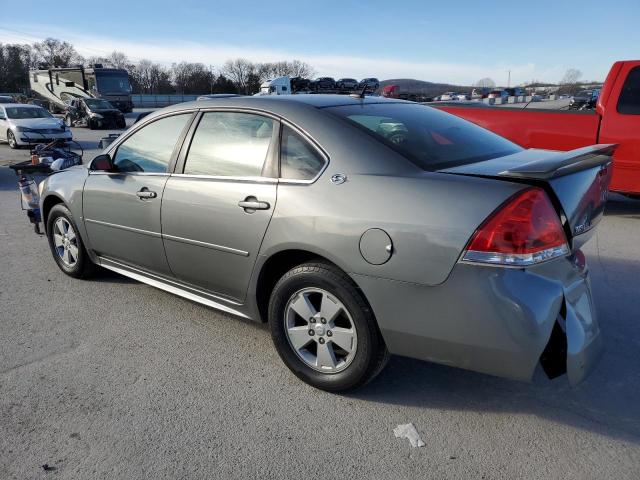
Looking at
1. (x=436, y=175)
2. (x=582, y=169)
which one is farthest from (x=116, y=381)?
(x=582, y=169)

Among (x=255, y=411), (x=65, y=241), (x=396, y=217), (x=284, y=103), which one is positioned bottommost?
(x=255, y=411)

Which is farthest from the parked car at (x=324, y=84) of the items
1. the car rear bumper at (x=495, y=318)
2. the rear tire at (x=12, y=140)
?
the car rear bumper at (x=495, y=318)

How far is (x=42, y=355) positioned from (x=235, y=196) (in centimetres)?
169

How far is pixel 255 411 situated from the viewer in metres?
2.72

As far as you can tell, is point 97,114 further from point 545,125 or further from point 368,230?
point 368,230

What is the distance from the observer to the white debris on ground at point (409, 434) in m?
2.45

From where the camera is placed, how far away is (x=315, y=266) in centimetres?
274

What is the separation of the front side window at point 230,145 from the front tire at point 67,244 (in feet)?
5.66

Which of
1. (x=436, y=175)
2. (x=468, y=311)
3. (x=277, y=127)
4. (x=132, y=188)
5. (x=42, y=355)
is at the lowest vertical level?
(x=42, y=355)

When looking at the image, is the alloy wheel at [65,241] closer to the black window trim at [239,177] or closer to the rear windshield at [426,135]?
the black window trim at [239,177]

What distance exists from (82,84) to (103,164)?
30696mm

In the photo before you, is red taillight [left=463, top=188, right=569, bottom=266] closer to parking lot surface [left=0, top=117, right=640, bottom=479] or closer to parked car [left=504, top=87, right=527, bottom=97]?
parking lot surface [left=0, top=117, right=640, bottom=479]

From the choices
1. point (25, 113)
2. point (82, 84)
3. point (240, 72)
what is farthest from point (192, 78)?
point (25, 113)

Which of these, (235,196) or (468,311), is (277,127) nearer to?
(235,196)
